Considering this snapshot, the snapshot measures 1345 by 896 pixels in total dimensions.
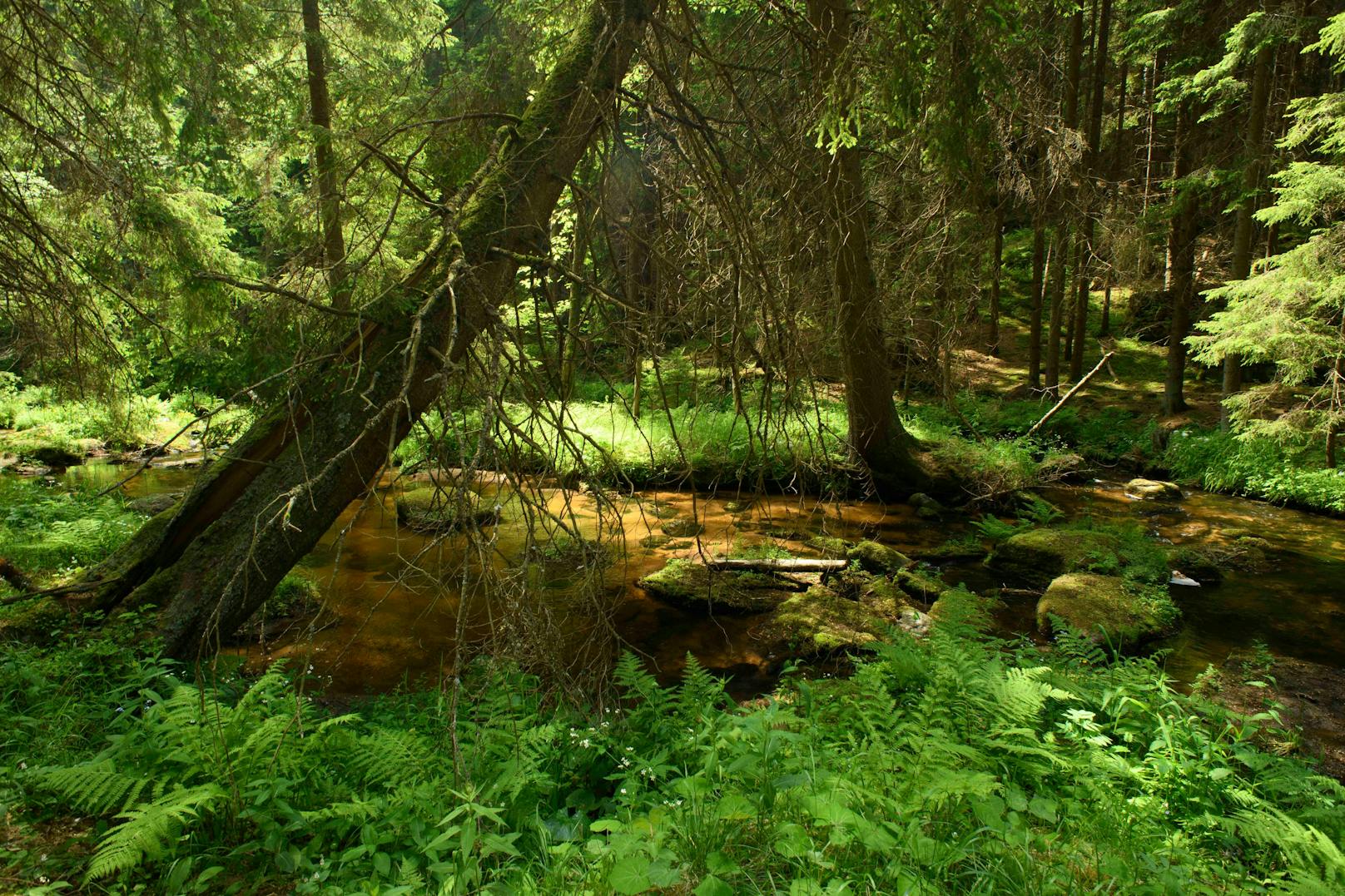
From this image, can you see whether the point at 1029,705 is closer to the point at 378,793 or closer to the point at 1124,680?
the point at 1124,680

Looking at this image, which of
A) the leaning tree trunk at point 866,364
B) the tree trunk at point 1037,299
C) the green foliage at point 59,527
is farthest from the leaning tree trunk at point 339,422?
the tree trunk at point 1037,299

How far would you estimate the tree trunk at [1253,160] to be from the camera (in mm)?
12062

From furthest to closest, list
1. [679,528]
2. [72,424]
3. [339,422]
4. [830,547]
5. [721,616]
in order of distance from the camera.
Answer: [72,424]
[679,528]
[830,547]
[721,616]
[339,422]

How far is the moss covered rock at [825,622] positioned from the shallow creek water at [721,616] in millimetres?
238

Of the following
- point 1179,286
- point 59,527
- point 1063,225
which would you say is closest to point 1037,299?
point 1179,286

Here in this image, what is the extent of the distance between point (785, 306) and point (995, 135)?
4691 millimetres

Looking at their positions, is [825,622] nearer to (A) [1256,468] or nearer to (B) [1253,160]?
(A) [1256,468]

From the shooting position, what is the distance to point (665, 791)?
9.19 ft

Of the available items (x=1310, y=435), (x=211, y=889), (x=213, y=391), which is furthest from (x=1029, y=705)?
(x=213, y=391)

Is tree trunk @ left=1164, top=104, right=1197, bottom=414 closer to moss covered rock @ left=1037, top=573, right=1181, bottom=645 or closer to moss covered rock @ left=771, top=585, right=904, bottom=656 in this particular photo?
moss covered rock @ left=1037, top=573, right=1181, bottom=645

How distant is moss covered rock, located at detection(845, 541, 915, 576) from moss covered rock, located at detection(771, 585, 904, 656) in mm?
950

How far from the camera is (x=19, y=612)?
4332mm

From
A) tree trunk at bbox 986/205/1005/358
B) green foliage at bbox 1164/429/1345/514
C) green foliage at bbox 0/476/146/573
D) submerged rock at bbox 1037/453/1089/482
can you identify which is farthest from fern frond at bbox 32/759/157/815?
tree trunk at bbox 986/205/1005/358

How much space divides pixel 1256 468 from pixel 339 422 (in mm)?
13152
